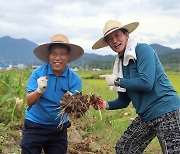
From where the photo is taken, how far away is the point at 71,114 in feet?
10.5

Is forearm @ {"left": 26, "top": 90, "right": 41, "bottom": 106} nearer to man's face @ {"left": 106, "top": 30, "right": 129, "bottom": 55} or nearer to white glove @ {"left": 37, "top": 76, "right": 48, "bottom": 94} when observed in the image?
white glove @ {"left": 37, "top": 76, "right": 48, "bottom": 94}

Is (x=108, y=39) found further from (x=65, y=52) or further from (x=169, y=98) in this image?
(x=169, y=98)

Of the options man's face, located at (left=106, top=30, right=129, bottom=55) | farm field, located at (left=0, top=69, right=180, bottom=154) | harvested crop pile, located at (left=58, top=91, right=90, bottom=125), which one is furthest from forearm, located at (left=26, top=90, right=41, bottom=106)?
farm field, located at (left=0, top=69, right=180, bottom=154)

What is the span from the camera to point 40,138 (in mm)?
3359

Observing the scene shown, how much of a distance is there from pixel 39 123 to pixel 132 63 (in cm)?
100

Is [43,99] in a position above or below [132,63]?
below

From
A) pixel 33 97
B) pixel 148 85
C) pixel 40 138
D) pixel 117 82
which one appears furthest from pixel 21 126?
pixel 148 85

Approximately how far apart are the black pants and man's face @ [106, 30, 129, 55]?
33.6 inches

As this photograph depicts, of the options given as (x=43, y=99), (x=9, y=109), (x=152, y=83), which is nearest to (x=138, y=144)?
(x=152, y=83)

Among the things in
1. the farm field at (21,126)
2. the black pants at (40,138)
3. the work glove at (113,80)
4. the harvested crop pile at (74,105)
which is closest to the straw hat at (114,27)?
the work glove at (113,80)

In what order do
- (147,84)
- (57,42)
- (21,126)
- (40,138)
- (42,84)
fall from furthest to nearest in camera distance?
(21,126) < (40,138) < (57,42) < (147,84) < (42,84)

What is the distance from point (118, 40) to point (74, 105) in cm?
71

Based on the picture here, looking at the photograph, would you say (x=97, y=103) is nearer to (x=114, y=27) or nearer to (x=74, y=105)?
(x=74, y=105)

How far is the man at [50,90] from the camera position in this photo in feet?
10.7
